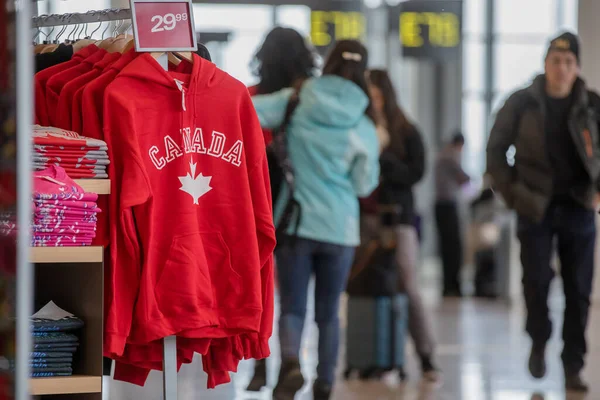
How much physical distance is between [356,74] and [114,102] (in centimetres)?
193

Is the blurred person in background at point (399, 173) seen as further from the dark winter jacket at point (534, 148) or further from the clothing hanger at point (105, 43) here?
the clothing hanger at point (105, 43)

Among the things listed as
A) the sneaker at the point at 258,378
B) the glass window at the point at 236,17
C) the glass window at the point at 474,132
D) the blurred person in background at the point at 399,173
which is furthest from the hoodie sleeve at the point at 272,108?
the glass window at the point at 474,132

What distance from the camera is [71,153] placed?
7.20ft

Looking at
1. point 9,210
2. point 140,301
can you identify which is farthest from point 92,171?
point 9,210

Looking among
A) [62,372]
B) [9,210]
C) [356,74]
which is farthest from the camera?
[356,74]

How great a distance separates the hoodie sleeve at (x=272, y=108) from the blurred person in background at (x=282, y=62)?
0.08 meters

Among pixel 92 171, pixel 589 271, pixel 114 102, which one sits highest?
pixel 114 102

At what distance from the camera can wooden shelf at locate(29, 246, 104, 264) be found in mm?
2109

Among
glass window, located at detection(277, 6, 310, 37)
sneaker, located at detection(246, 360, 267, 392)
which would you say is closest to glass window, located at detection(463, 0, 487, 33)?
glass window, located at detection(277, 6, 310, 37)

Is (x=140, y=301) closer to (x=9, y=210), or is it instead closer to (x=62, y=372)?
(x=62, y=372)

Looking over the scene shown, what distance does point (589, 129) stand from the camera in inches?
175

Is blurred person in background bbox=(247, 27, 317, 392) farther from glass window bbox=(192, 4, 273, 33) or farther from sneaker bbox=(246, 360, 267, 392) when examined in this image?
sneaker bbox=(246, 360, 267, 392)

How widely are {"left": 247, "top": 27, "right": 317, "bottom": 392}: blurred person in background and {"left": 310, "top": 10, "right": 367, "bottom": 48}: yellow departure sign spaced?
72 centimetres

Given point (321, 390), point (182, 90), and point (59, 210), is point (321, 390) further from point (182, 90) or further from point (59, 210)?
point (59, 210)
